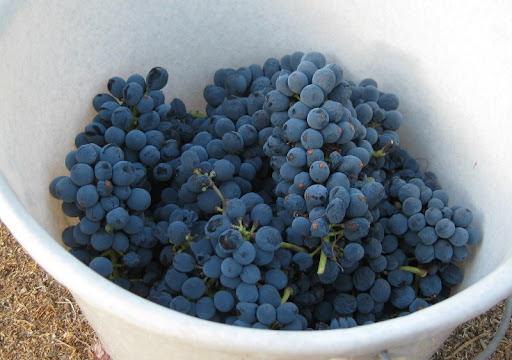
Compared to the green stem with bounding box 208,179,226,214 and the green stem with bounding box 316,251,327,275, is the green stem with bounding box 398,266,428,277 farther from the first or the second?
the green stem with bounding box 208,179,226,214

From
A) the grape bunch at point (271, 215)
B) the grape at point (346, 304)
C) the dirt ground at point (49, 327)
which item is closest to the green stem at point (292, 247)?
the grape bunch at point (271, 215)

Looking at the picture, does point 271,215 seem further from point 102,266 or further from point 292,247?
point 102,266

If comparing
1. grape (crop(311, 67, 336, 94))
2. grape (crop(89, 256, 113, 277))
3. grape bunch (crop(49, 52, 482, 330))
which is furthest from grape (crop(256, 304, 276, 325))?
grape (crop(311, 67, 336, 94))

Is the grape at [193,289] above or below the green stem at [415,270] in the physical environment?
below

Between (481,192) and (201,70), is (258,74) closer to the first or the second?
(201,70)

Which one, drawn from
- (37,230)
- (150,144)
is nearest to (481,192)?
(150,144)

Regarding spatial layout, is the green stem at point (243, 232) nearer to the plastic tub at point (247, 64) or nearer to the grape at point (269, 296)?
the grape at point (269, 296)
